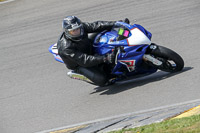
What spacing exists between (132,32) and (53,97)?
2.25 meters

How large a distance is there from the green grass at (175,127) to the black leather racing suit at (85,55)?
2111 millimetres

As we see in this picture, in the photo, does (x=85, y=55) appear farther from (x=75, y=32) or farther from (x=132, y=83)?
(x=132, y=83)

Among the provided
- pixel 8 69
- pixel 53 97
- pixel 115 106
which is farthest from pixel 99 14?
pixel 115 106

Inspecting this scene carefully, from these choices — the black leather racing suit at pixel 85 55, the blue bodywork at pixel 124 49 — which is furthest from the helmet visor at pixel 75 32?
the blue bodywork at pixel 124 49

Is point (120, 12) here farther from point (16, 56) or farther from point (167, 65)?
point (167, 65)

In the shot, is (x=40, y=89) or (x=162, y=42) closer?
(x=40, y=89)

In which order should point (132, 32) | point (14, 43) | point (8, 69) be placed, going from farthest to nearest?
1. point (14, 43)
2. point (8, 69)
3. point (132, 32)

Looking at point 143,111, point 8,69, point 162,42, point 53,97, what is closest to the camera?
point 143,111

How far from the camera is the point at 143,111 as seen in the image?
652cm

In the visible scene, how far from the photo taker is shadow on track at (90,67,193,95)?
24.7 feet

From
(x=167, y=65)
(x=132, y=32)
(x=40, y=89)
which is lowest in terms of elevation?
(x=40, y=89)

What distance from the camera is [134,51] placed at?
23.0 ft

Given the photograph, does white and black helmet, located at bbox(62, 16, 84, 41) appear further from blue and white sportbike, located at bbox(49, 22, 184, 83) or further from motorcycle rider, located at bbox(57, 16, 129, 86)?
blue and white sportbike, located at bbox(49, 22, 184, 83)

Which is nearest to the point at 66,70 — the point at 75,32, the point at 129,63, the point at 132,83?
the point at 132,83
